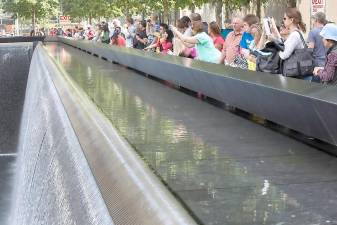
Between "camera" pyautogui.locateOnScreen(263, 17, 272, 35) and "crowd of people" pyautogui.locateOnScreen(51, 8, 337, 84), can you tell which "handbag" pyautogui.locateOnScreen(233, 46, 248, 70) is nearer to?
"crowd of people" pyautogui.locateOnScreen(51, 8, 337, 84)

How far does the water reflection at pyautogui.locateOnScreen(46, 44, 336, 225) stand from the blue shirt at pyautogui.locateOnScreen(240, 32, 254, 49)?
3.00 metres

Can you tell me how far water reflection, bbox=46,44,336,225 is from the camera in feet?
7.51

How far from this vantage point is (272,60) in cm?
643

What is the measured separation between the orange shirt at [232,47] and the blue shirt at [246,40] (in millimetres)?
47

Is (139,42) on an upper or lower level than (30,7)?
lower

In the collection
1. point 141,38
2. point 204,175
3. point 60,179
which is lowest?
point 60,179

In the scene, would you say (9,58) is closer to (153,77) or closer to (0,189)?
(0,189)

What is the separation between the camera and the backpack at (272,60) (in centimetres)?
639

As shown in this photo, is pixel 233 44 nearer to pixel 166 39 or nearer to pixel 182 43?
pixel 182 43

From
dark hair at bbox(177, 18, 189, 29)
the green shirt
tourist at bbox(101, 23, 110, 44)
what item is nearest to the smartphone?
the green shirt

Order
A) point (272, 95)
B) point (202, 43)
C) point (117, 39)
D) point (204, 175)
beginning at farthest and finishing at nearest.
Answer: point (117, 39) → point (202, 43) → point (272, 95) → point (204, 175)

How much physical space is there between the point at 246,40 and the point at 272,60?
1.64m

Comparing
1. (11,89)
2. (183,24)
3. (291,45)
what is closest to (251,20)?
(291,45)

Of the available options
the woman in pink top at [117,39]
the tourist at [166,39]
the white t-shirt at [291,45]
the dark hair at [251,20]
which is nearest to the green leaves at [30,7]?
the woman in pink top at [117,39]
